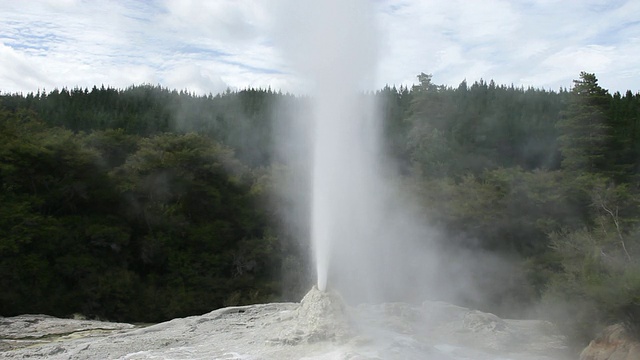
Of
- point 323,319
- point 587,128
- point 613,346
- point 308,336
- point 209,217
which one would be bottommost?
point 613,346

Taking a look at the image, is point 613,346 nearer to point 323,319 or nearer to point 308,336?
point 323,319

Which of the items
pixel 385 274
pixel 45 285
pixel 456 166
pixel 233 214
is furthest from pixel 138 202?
pixel 456 166

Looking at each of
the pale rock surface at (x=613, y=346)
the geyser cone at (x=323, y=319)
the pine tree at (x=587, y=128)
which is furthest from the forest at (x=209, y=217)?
the geyser cone at (x=323, y=319)

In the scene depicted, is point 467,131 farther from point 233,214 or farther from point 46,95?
point 46,95

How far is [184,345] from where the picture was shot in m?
6.55

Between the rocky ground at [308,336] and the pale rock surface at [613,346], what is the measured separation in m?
0.37

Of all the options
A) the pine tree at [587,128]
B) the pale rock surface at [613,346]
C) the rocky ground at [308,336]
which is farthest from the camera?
the pine tree at [587,128]

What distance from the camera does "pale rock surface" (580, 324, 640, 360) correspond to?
22.7 feet

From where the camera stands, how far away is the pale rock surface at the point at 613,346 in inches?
272

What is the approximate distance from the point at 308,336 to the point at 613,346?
3.90m

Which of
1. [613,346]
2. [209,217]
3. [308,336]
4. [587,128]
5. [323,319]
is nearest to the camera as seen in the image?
[308,336]

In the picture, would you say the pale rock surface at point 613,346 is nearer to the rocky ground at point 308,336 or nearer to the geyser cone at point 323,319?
the rocky ground at point 308,336

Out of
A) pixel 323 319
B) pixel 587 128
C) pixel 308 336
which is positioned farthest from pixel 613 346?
pixel 587 128

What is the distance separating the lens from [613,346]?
7.22 metres
